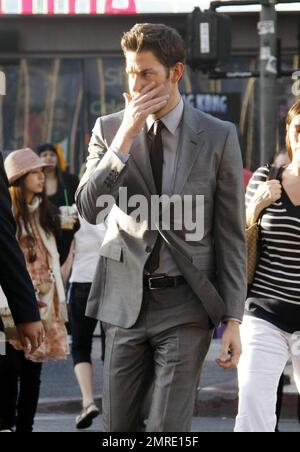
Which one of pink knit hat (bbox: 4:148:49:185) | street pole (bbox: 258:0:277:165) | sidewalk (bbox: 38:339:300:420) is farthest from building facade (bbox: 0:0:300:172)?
pink knit hat (bbox: 4:148:49:185)

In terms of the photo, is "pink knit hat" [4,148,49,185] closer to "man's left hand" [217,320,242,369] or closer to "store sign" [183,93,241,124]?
"man's left hand" [217,320,242,369]

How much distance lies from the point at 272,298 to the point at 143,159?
1.30 metres

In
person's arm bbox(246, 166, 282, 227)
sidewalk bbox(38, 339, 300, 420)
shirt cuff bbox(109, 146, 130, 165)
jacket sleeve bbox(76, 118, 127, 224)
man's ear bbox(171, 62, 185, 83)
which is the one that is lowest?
sidewalk bbox(38, 339, 300, 420)

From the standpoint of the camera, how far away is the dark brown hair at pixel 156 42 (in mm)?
4488

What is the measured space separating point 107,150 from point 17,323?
28.8 inches

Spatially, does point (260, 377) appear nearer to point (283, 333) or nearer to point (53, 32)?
point (283, 333)

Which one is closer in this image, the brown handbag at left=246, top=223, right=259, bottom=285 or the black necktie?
the black necktie

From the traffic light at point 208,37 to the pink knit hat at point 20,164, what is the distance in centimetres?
431

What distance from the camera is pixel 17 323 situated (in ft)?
14.5

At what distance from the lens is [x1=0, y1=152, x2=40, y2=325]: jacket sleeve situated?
4.33m

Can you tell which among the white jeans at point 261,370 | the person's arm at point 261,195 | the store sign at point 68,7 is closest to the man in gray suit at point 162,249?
the white jeans at point 261,370

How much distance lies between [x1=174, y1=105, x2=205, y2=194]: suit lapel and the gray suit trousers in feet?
1.33

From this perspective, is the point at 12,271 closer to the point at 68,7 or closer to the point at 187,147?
the point at 187,147

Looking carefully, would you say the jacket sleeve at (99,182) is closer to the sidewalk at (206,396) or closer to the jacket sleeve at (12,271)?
the jacket sleeve at (12,271)
